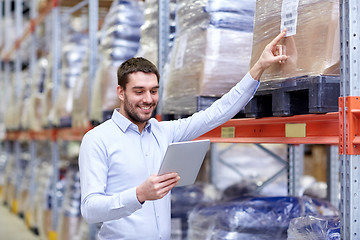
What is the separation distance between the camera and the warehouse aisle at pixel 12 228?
8.70 m

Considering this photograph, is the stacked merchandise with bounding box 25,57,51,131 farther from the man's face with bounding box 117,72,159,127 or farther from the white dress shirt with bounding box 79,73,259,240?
the man's face with bounding box 117,72,159,127

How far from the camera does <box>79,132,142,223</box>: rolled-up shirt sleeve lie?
7.81 ft

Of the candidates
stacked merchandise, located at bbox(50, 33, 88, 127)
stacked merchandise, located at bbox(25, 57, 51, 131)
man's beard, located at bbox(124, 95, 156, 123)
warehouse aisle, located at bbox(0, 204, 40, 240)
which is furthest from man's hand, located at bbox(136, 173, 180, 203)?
warehouse aisle, located at bbox(0, 204, 40, 240)

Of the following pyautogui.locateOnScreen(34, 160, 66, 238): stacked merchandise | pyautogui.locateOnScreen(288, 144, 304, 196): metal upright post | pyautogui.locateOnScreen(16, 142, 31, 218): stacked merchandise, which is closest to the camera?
pyautogui.locateOnScreen(288, 144, 304, 196): metal upright post

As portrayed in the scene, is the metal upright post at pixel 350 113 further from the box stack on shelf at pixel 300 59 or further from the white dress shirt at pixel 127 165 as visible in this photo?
the white dress shirt at pixel 127 165

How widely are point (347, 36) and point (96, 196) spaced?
4.35 feet

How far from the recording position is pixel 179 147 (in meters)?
2.30

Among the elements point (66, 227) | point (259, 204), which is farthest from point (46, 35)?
point (259, 204)


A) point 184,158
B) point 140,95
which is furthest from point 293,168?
point 184,158

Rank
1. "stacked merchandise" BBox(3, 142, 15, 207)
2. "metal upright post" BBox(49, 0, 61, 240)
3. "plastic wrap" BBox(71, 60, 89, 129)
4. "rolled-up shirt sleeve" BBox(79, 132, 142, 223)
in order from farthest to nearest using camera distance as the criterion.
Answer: "stacked merchandise" BBox(3, 142, 15, 207), "metal upright post" BBox(49, 0, 61, 240), "plastic wrap" BBox(71, 60, 89, 129), "rolled-up shirt sleeve" BBox(79, 132, 142, 223)

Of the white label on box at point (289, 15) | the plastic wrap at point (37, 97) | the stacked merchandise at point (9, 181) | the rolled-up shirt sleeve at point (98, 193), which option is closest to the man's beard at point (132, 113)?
the rolled-up shirt sleeve at point (98, 193)

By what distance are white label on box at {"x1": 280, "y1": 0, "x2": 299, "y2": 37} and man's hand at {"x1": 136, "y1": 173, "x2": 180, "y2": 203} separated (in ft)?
3.00

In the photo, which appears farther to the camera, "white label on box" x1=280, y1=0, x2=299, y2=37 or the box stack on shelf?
"white label on box" x1=280, y1=0, x2=299, y2=37

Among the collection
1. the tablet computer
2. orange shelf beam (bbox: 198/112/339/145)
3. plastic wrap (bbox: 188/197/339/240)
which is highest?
orange shelf beam (bbox: 198/112/339/145)
